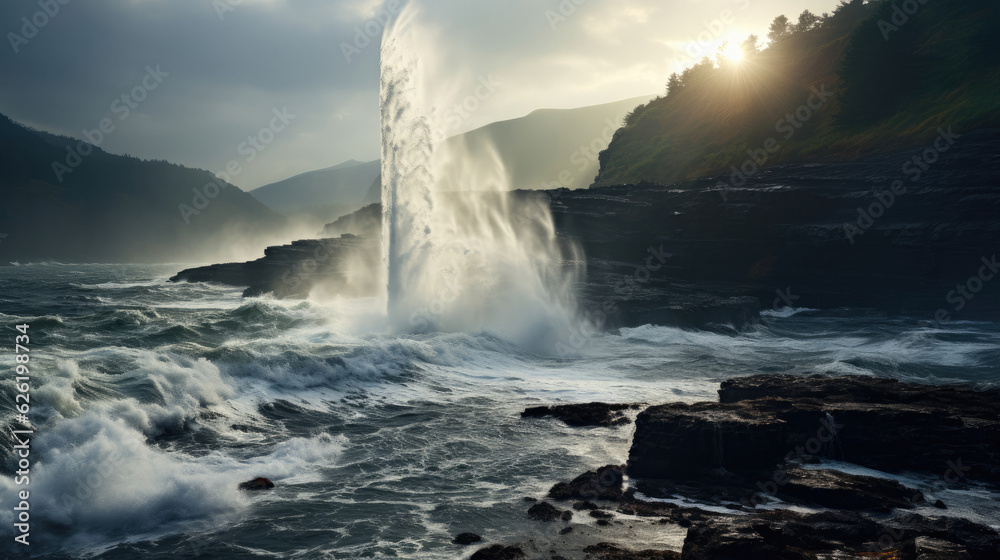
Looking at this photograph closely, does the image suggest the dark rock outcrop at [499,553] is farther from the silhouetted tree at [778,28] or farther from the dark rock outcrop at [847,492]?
the silhouetted tree at [778,28]

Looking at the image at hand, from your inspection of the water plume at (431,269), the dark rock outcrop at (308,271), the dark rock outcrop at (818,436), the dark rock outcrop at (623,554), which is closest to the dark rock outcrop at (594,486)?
the dark rock outcrop at (818,436)

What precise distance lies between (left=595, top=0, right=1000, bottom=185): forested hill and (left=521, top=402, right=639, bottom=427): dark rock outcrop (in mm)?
40599

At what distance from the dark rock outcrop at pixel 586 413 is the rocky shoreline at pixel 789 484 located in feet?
0.28

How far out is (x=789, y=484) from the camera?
1055cm

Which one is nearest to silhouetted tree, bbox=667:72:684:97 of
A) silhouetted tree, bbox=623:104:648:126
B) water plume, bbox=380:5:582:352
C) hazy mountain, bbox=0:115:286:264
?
silhouetted tree, bbox=623:104:648:126

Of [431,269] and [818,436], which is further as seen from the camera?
[431,269]

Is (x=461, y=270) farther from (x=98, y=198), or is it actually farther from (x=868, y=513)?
(x=98, y=198)

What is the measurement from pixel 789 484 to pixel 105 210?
7710 inches

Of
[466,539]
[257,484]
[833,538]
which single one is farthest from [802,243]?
[257,484]

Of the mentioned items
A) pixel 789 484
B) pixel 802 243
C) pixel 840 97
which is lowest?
pixel 789 484

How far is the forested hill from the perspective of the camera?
51938mm

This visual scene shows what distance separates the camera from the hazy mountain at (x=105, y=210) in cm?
15000

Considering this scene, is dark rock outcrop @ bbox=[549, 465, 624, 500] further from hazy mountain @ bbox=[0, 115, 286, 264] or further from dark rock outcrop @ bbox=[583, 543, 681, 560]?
hazy mountain @ bbox=[0, 115, 286, 264]

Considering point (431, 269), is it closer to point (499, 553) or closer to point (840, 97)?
point (499, 553)
